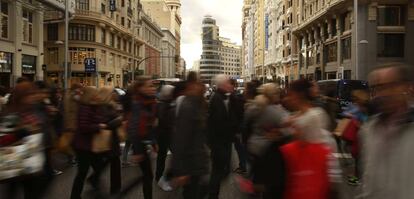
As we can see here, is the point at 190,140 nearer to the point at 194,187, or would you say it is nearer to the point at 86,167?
the point at 194,187

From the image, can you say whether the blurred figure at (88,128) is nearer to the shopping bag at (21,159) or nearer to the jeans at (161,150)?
the shopping bag at (21,159)

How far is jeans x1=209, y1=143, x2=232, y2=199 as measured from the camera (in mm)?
6389

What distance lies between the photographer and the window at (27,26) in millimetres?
34625

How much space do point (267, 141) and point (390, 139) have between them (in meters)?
1.47

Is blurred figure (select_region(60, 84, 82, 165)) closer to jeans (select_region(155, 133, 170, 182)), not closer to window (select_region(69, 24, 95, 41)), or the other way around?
jeans (select_region(155, 133, 170, 182))

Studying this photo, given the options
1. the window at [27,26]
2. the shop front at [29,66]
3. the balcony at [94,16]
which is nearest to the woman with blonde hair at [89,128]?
the shop front at [29,66]

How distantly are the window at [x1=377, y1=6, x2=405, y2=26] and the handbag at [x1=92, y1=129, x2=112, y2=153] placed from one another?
39.1 meters

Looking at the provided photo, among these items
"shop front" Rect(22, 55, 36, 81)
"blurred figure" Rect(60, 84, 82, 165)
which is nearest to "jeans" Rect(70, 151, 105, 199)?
"blurred figure" Rect(60, 84, 82, 165)

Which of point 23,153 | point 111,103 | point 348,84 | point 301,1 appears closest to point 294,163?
point 23,153

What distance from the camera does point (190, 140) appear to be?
16.7 ft

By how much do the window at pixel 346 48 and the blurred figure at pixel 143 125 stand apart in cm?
3979

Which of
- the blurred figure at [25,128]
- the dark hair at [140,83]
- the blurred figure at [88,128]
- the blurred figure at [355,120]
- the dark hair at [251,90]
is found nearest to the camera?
the blurred figure at [25,128]

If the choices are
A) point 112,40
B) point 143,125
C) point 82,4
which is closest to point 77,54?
point 82,4

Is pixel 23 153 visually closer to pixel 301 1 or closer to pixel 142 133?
pixel 142 133
